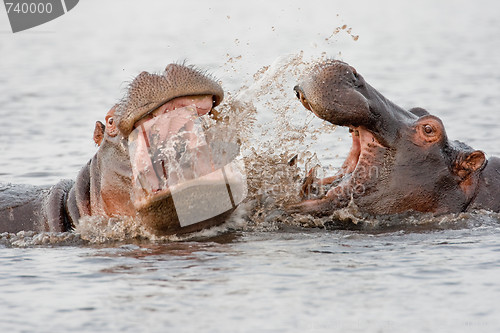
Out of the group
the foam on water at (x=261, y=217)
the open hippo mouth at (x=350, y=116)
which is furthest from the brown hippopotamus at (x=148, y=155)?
the open hippo mouth at (x=350, y=116)

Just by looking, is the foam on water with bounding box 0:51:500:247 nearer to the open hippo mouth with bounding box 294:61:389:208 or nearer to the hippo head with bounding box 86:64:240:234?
the open hippo mouth with bounding box 294:61:389:208

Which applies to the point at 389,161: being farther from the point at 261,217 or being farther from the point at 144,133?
the point at 144,133

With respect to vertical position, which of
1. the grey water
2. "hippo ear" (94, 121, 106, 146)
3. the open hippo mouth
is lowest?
the grey water

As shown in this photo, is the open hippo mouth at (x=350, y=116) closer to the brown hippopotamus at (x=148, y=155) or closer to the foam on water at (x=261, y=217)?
the foam on water at (x=261, y=217)

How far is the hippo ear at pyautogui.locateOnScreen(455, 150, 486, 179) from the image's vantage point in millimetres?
8188

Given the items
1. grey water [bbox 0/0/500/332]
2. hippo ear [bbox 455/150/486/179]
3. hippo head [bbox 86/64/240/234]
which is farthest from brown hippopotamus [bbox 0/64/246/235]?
hippo ear [bbox 455/150/486/179]

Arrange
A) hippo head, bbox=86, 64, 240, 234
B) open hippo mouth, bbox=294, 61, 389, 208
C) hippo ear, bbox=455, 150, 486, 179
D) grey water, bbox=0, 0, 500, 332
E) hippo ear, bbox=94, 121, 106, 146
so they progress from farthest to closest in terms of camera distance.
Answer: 1. hippo ear, bbox=455, 150, 486, 179
2. hippo ear, bbox=94, 121, 106, 146
3. open hippo mouth, bbox=294, 61, 389, 208
4. hippo head, bbox=86, 64, 240, 234
5. grey water, bbox=0, 0, 500, 332

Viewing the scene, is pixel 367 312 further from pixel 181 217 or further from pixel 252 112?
pixel 252 112

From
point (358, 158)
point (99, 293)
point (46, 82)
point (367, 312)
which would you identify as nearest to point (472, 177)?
point (358, 158)

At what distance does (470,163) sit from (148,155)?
2775mm

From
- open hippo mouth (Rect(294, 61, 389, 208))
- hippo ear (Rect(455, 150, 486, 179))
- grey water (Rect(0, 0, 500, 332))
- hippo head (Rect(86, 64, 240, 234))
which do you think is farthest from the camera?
hippo ear (Rect(455, 150, 486, 179))

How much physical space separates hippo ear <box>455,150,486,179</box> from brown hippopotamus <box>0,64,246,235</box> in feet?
6.62

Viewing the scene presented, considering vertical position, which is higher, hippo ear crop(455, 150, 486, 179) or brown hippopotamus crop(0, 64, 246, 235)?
brown hippopotamus crop(0, 64, 246, 235)

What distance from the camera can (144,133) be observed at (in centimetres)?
750
